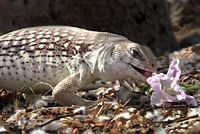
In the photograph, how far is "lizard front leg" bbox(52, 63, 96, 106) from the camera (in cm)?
356

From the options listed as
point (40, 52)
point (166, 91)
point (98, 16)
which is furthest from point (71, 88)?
point (98, 16)

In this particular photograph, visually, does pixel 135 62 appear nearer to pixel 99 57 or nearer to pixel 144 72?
pixel 144 72

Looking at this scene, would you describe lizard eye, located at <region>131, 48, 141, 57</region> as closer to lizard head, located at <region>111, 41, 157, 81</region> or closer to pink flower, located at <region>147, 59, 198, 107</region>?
lizard head, located at <region>111, 41, 157, 81</region>

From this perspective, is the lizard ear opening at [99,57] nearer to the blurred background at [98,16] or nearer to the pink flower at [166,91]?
the pink flower at [166,91]

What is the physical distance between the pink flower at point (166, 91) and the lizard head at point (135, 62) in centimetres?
13

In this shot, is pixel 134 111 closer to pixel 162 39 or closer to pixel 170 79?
pixel 170 79

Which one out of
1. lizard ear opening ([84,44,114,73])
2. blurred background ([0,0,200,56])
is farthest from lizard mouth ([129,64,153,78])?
blurred background ([0,0,200,56])

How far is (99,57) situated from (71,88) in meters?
0.31

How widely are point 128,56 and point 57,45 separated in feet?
2.25

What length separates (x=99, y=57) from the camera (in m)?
3.57

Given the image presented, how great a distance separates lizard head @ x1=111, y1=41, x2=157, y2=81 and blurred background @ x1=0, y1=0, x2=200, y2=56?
104 inches

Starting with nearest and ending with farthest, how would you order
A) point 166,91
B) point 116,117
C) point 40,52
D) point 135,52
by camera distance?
1. point 116,117
2. point 166,91
3. point 135,52
4. point 40,52

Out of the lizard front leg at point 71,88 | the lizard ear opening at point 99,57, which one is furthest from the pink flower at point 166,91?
the lizard front leg at point 71,88

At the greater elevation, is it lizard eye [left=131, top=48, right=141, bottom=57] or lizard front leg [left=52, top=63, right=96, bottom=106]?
lizard eye [left=131, top=48, right=141, bottom=57]
